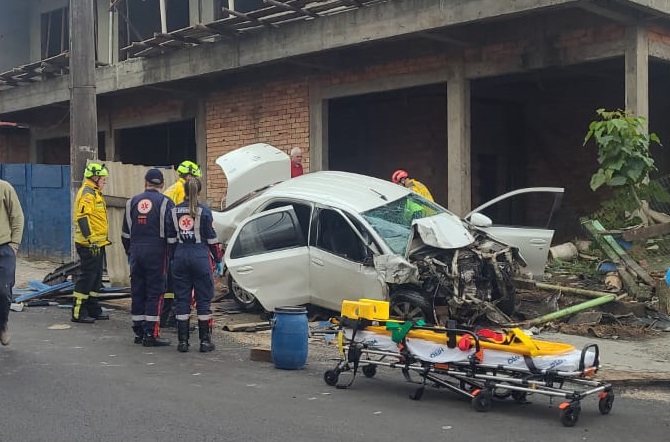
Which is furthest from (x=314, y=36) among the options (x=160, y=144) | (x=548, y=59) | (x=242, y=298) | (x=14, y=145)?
(x=14, y=145)

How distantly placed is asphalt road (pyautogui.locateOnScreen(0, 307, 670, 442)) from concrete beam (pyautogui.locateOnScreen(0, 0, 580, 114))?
20.1 feet

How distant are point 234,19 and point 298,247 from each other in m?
6.05

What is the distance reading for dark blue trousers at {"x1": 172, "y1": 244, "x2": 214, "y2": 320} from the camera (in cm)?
798

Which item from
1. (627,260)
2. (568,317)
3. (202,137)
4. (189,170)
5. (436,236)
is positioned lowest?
(568,317)

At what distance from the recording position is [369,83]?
567 inches

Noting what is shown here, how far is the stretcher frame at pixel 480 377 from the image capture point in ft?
17.8

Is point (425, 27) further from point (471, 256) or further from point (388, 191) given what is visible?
point (471, 256)

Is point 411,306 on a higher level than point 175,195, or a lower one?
lower

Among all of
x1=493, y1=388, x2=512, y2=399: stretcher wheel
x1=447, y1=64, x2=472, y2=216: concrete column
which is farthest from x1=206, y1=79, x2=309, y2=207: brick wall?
x1=493, y1=388, x2=512, y2=399: stretcher wheel

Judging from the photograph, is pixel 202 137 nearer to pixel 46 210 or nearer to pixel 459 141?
pixel 46 210

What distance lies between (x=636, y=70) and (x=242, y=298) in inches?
252

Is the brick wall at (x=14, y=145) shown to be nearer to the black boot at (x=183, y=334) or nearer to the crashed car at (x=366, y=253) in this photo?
the crashed car at (x=366, y=253)

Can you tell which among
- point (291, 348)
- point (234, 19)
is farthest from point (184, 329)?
point (234, 19)

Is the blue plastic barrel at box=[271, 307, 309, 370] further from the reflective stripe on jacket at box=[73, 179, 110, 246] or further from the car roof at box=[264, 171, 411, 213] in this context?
the reflective stripe on jacket at box=[73, 179, 110, 246]
